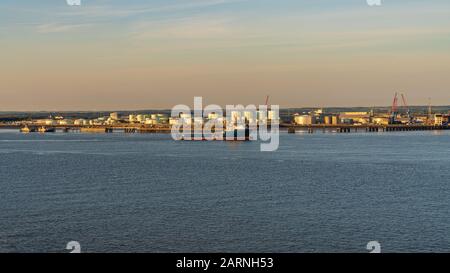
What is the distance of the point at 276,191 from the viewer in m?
34.6

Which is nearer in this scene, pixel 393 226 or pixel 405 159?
pixel 393 226

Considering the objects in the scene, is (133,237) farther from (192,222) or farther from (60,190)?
(60,190)

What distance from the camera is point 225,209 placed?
27.8 metres

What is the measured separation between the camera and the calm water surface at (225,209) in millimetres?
21166

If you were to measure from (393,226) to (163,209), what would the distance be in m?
9.67

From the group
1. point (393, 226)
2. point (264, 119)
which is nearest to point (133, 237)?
point (393, 226)

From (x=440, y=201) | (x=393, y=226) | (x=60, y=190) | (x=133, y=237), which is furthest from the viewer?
(x=60, y=190)

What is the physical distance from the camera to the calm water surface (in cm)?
2117
